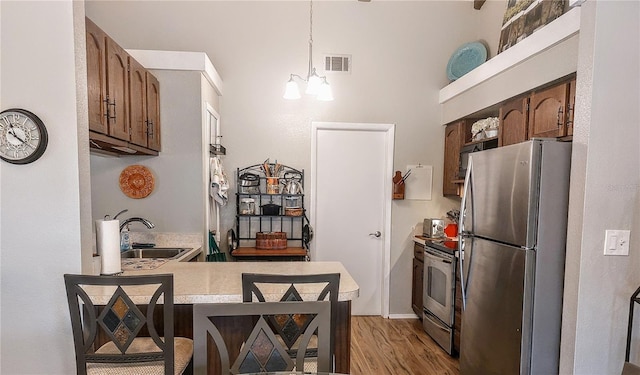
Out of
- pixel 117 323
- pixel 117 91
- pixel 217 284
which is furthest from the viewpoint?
pixel 117 91

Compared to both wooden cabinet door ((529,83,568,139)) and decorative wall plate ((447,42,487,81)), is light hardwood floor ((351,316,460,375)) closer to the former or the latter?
wooden cabinet door ((529,83,568,139))

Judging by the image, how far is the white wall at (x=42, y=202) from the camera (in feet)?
5.08

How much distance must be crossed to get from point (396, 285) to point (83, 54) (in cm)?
346

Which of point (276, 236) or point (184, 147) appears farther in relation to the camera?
point (276, 236)

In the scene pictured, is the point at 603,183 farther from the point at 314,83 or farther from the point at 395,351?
the point at 395,351

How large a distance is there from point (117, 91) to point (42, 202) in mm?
937

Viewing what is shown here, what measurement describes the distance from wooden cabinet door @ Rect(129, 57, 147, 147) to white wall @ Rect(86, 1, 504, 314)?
1.03 m

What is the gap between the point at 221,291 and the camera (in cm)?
167

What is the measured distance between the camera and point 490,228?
84.4 inches

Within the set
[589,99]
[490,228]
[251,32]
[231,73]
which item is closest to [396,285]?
[490,228]

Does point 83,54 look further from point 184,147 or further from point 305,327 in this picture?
point 305,327

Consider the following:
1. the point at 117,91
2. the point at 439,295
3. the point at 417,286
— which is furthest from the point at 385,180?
the point at 117,91

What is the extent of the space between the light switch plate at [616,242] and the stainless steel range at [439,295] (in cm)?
125

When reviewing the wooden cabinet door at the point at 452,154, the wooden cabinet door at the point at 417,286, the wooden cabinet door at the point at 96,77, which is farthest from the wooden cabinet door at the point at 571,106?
the wooden cabinet door at the point at 96,77
